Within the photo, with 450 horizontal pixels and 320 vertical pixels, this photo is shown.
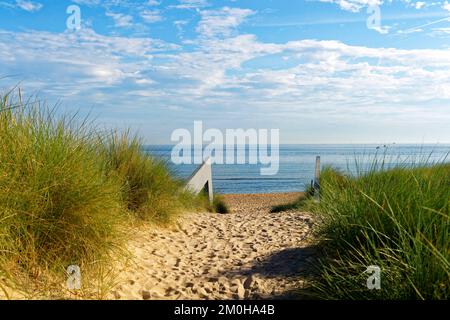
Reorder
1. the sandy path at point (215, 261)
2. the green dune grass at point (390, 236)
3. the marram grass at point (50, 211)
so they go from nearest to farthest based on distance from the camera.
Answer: the green dune grass at point (390, 236), the marram grass at point (50, 211), the sandy path at point (215, 261)

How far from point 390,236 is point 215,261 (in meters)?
2.47

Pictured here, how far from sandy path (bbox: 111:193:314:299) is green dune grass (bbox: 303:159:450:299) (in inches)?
23.6

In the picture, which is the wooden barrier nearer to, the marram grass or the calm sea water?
the calm sea water

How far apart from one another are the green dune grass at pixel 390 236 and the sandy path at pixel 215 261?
0.60 meters

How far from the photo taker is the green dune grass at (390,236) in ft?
10.8

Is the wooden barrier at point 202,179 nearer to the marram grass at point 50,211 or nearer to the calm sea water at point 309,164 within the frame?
the calm sea water at point 309,164

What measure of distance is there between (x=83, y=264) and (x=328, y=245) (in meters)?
2.59

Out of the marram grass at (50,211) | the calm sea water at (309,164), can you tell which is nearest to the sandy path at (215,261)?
the marram grass at (50,211)

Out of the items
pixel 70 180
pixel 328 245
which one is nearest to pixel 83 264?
pixel 70 180

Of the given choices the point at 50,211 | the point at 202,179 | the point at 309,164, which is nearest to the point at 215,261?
the point at 50,211

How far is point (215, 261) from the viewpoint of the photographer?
5938 mm
